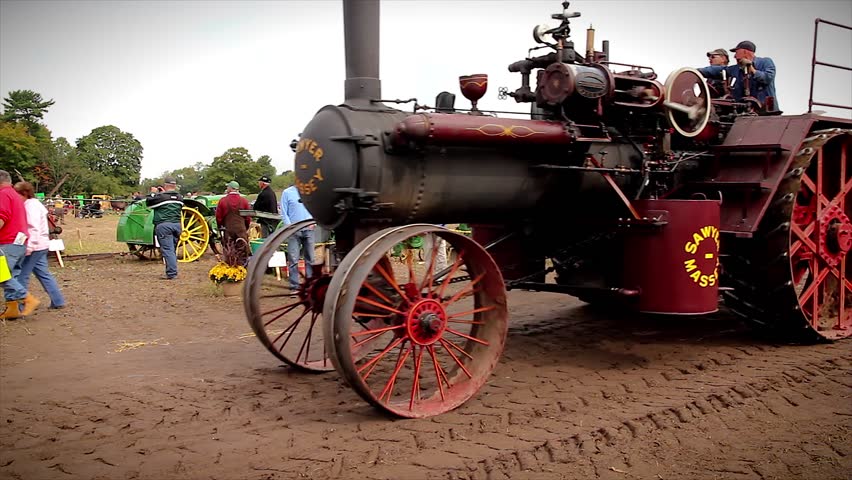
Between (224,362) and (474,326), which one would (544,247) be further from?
(224,362)

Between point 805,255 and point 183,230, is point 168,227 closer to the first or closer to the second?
point 183,230

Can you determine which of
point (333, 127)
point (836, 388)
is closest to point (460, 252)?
point (333, 127)

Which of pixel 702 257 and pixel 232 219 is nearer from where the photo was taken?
pixel 702 257

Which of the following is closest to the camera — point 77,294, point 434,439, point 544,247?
point 434,439

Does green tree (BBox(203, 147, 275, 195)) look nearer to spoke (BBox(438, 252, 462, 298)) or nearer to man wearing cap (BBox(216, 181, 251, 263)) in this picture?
man wearing cap (BBox(216, 181, 251, 263))

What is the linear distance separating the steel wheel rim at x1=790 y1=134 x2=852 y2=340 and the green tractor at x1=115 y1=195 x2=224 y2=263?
9.80 metres

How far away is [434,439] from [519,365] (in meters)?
1.83

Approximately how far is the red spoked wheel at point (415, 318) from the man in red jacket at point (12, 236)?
15.8 ft

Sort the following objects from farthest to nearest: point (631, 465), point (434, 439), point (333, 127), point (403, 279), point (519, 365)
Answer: point (403, 279)
point (519, 365)
point (333, 127)
point (434, 439)
point (631, 465)

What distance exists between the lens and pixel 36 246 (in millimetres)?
8625

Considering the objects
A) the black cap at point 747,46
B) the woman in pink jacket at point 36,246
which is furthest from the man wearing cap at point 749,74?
the woman in pink jacket at point 36,246

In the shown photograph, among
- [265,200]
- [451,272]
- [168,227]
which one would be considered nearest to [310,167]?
[451,272]

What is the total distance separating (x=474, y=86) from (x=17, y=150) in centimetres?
3762

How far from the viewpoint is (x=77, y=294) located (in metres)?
10.1
